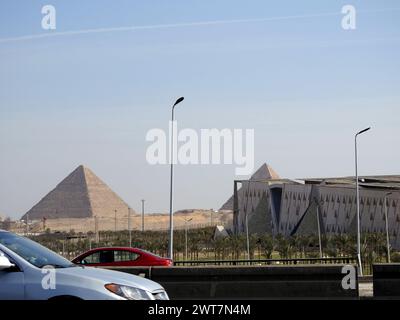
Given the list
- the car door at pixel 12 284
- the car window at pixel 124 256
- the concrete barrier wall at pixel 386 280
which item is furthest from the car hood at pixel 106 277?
the car window at pixel 124 256

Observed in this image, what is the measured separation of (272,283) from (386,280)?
236 centimetres

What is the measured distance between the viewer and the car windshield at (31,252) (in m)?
9.09

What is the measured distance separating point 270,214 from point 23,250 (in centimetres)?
9084

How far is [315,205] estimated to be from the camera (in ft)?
286

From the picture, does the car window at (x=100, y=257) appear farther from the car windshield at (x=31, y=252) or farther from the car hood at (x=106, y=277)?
the car hood at (x=106, y=277)

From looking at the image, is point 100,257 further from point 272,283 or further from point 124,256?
point 272,283

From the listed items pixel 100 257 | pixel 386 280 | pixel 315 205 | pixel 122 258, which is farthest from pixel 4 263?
pixel 315 205

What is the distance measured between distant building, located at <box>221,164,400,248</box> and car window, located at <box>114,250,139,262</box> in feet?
163

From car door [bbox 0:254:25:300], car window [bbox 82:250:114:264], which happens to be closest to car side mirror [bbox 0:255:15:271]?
car door [bbox 0:254:25:300]

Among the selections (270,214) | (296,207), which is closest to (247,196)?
(270,214)

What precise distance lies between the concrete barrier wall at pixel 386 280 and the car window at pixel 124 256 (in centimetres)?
967
